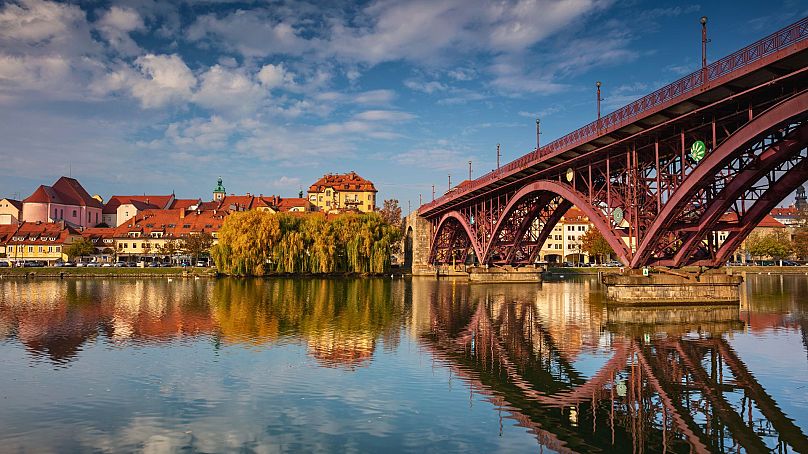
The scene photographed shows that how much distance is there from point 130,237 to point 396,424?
102 metres

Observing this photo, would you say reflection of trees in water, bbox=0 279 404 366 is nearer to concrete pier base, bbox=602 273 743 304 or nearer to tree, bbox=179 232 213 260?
concrete pier base, bbox=602 273 743 304

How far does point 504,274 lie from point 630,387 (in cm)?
4913

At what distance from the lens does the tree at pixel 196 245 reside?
3519 inches

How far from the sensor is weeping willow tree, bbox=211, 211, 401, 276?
2832 inches

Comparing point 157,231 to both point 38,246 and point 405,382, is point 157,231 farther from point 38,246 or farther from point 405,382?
point 405,382

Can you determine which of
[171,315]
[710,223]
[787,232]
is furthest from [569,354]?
[787,232]

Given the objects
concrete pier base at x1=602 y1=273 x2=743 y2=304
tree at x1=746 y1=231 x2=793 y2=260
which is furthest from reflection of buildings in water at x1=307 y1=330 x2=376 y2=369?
tree at x1=746 y1=231 x2=793 y2=260

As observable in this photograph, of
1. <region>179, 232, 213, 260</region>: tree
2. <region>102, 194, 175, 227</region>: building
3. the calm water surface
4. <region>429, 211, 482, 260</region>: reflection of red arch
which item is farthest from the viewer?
<region>102, 194, 175, 227</region>: building

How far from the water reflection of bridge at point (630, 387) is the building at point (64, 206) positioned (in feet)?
377

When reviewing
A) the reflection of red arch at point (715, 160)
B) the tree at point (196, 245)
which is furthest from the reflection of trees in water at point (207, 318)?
the tree at point (196, 245)

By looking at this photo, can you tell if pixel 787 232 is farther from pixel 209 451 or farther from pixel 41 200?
pixel 41 200

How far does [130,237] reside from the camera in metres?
104

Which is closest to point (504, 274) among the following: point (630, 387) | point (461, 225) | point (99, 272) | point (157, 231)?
point (461, 225)

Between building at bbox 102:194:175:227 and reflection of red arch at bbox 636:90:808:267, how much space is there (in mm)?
120641
